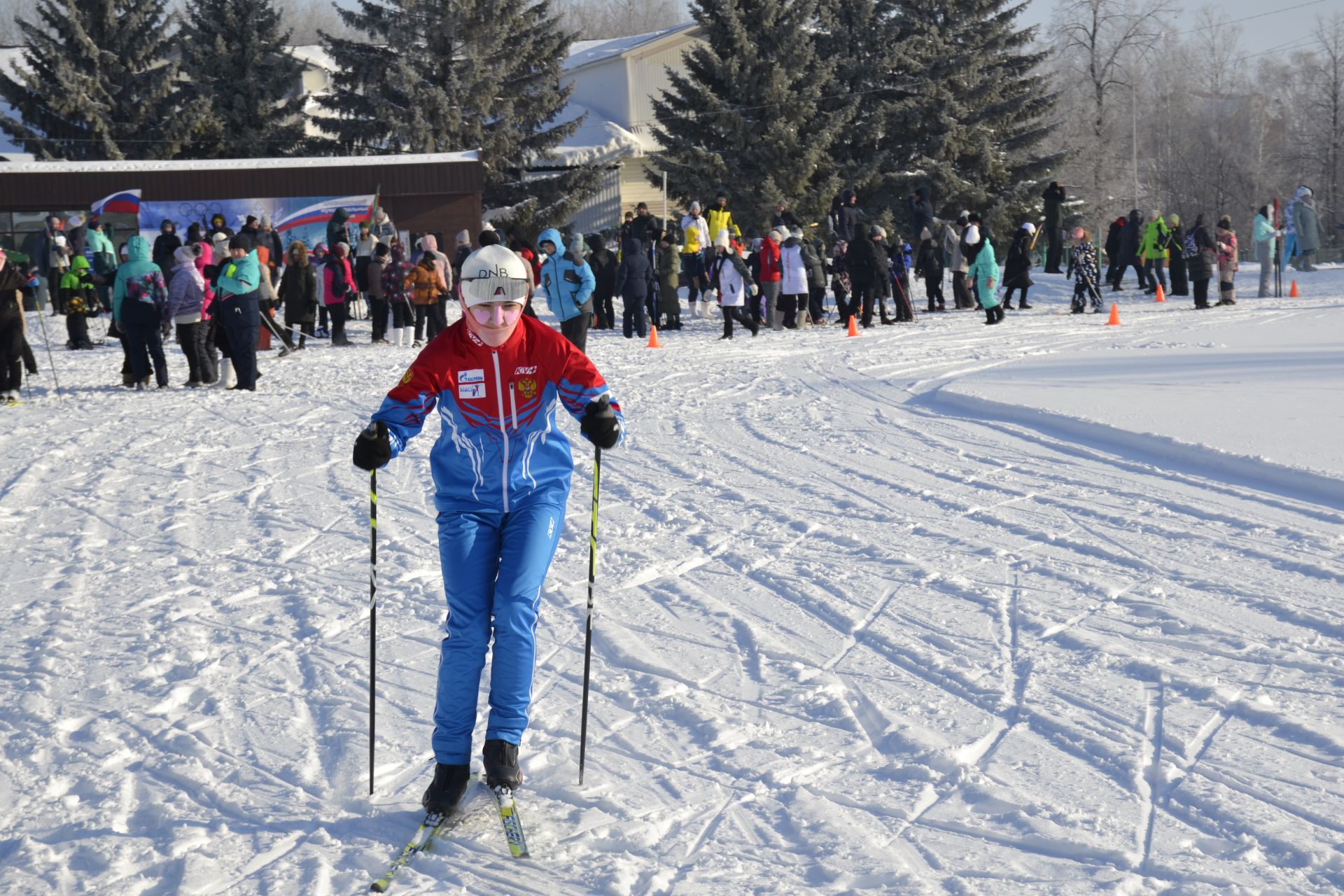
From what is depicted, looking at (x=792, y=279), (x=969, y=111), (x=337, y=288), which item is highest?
(x=969, y=111)

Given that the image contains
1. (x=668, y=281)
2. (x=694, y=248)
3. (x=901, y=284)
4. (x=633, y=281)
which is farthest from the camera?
(x=694, y=248)

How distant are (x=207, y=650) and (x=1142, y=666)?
3602 millimetres

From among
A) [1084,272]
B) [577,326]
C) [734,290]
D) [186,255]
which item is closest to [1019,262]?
[1084,272]

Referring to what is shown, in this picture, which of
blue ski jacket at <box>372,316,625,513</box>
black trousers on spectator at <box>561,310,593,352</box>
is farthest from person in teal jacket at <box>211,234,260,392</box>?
blue ski jacket at <box>372,316,625,513</box>

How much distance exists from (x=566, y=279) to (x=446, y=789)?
38.9ft

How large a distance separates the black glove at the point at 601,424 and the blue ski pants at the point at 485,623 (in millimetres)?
291

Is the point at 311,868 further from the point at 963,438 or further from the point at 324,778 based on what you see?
the point at 963,438

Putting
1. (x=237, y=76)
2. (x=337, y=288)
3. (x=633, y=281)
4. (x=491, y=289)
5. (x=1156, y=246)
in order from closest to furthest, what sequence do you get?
(x=491, y=289), (x=337, y=288), (x=633, y=281), (x=1156, y=246), (x=237, y=76)

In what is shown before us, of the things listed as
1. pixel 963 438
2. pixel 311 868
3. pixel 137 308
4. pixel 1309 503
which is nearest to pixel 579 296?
pixel 137 308

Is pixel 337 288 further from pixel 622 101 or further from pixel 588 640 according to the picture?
pixel 622 101

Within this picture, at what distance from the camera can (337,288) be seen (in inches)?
724

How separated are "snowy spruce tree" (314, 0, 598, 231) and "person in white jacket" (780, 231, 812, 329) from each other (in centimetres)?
1508

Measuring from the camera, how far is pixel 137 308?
1364 centimetres

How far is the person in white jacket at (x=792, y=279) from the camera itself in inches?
739
